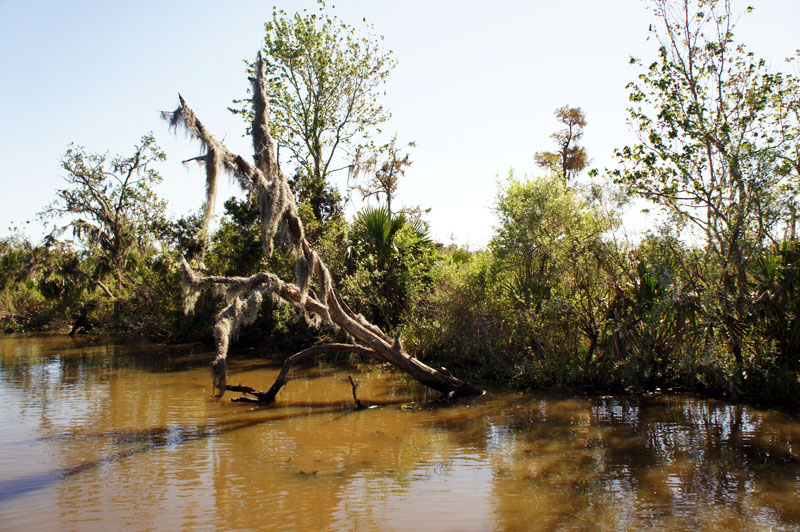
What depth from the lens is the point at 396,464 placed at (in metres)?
8.14

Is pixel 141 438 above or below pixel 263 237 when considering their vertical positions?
below

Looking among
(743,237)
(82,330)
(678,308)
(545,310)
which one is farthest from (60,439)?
(82,330)

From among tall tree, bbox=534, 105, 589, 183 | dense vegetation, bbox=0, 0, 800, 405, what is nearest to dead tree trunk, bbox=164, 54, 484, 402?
dense vegetation, bbox=0, 0, 800, 405

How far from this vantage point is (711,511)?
6.21 meters

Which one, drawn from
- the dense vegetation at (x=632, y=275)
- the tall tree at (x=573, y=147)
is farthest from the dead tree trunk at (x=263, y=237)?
the tall tree at (x=573, y=147)

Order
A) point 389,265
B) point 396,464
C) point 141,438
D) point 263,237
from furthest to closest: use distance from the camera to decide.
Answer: point 389,265
point 263,237
point 141,438
point 396,464

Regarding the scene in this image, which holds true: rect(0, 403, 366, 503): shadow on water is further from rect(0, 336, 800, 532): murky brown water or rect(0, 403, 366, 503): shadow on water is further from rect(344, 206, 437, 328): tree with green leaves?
rect(344, 206, 437, 328): tree with green leaves

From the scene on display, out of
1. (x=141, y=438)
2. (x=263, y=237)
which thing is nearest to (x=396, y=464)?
(x=263, y=237)

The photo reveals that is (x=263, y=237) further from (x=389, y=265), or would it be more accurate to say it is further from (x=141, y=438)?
(x=389, y=265)

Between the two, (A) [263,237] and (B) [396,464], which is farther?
(A) [263,237]

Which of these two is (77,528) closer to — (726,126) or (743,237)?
(743,237)

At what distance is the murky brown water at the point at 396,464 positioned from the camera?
20.7ft

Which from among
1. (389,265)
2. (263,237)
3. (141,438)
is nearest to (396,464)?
(263,237)

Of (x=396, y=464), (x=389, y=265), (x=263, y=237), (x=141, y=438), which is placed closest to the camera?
(x=396, y=464)
